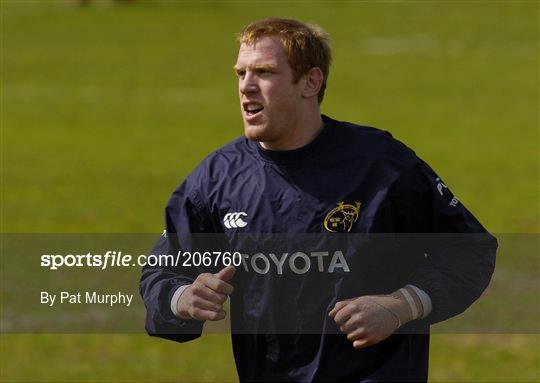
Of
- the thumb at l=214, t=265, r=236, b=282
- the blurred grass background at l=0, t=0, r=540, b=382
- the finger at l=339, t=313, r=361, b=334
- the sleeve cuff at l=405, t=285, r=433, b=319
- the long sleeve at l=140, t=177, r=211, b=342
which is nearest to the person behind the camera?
the finger at l=339, t=313, r=361, b=334

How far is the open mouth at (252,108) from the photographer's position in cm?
722

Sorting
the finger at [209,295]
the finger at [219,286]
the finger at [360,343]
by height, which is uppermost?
the finger at [219,286]

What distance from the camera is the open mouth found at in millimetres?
7223

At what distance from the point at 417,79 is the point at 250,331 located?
5492 centimetres

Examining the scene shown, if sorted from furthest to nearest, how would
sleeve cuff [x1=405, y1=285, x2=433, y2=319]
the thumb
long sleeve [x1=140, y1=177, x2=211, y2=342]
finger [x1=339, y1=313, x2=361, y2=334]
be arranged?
long sleeve [x1=140, y1=177, x2=211, y2=342] → sleeve cuff [x1=405, y1=285, x2=433, y2=319] → the thumb → finger [x1=339, y1=313, x2=361, y2=334]

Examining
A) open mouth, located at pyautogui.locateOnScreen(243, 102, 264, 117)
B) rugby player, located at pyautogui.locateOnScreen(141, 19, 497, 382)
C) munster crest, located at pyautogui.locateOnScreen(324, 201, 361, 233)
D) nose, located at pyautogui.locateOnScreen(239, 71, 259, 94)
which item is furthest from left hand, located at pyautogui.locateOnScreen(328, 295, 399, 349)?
nose, located at pyautogui.locateOnScreen(239, 71, 259, 94)

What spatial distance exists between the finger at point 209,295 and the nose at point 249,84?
1039 mm

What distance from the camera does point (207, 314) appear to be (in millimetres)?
6871

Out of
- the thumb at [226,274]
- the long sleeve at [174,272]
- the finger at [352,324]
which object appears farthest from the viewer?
the long sleeve at [174,272]

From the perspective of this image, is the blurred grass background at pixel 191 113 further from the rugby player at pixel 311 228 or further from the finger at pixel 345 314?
the finger at pixel 345 314

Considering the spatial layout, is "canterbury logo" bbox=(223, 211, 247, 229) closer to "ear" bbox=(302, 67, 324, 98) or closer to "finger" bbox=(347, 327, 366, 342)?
"ear" bbox=(302, 67, 324, 98)

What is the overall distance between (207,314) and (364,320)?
771mm

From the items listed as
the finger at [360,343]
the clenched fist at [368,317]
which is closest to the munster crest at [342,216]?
the clenched fist at [368,317]

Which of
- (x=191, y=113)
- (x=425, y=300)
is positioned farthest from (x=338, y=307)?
(x=191, y=113)
